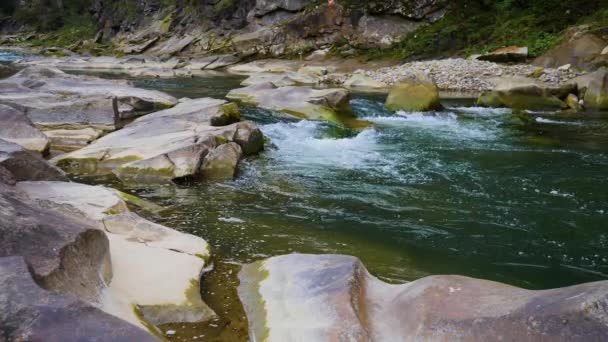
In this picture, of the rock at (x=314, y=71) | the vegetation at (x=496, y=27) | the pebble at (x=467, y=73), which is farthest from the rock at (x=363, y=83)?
the vegetation at (x=496, y=27)

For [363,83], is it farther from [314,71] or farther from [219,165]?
[219,165]

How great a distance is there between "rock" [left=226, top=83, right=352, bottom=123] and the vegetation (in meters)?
11.9

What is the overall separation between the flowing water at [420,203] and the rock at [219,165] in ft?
0.94

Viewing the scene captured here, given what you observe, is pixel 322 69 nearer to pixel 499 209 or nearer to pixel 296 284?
pixel 499 209

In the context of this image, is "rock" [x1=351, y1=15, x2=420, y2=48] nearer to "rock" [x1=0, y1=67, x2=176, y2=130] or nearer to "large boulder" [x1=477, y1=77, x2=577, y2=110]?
"large boulder" [x1=477, y1=77, x2=577, y2=110]

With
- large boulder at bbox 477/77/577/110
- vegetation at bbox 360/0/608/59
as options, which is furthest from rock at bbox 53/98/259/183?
vegetation at bbox 360/0/608/59

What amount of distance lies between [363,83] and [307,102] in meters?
8.73

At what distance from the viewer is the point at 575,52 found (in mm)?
20438

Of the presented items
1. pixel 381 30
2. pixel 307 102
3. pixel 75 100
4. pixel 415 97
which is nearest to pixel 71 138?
pixel 75 100

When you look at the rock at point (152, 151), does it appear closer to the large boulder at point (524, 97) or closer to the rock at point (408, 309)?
the rock at point (408, 309)

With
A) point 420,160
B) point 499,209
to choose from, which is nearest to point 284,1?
point 420,160

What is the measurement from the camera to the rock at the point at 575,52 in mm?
19938

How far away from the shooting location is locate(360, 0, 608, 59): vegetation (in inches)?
930

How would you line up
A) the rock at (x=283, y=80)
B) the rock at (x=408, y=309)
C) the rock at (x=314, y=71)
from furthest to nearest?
the rock at (x=314, y=71) < the rock at (x=283, y=80) < the rock at (x=408, y=309)
